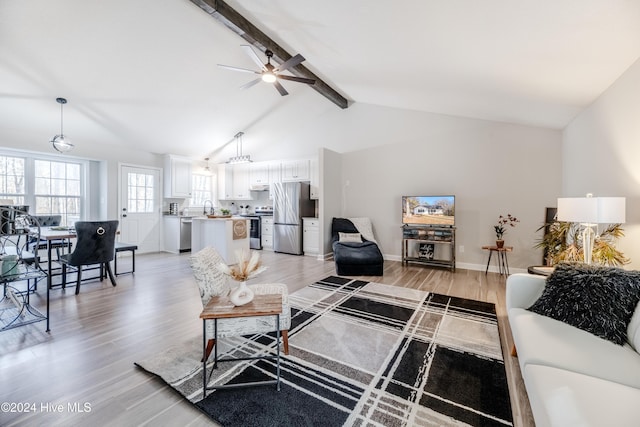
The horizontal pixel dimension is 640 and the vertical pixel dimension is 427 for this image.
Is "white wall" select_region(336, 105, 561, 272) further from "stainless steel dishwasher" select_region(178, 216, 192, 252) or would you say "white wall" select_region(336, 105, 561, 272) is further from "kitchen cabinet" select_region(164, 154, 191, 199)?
"kitchen cabinet" select_region(164, 154, 191, 199)

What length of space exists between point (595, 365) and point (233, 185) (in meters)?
7.80

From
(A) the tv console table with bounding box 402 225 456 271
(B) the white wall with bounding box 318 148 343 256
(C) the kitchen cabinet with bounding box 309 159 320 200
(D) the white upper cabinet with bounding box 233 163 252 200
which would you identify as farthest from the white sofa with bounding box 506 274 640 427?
(D) the white upper cabinet with bounding box 233 163 252 200

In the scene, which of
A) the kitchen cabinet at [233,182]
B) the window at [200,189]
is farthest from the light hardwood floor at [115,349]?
the kitchen cabinet at [233,182]

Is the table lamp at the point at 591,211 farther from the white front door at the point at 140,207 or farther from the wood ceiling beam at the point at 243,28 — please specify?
the white front door at the point at 140,207

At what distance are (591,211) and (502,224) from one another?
2.70 m

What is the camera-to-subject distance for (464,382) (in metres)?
1.84

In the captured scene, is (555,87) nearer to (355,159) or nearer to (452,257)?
(452,257)

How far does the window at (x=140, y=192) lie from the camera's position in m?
6.20

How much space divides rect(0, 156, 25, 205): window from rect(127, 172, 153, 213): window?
5.38ft

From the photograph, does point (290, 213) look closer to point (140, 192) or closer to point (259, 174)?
point (259, 174)

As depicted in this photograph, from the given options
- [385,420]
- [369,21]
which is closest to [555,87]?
[369,21]

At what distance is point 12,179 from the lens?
16.1ft

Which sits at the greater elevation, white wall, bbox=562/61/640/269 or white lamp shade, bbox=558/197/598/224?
white wall, bbox=562/61/640/269

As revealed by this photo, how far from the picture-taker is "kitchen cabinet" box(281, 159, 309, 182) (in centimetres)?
670
